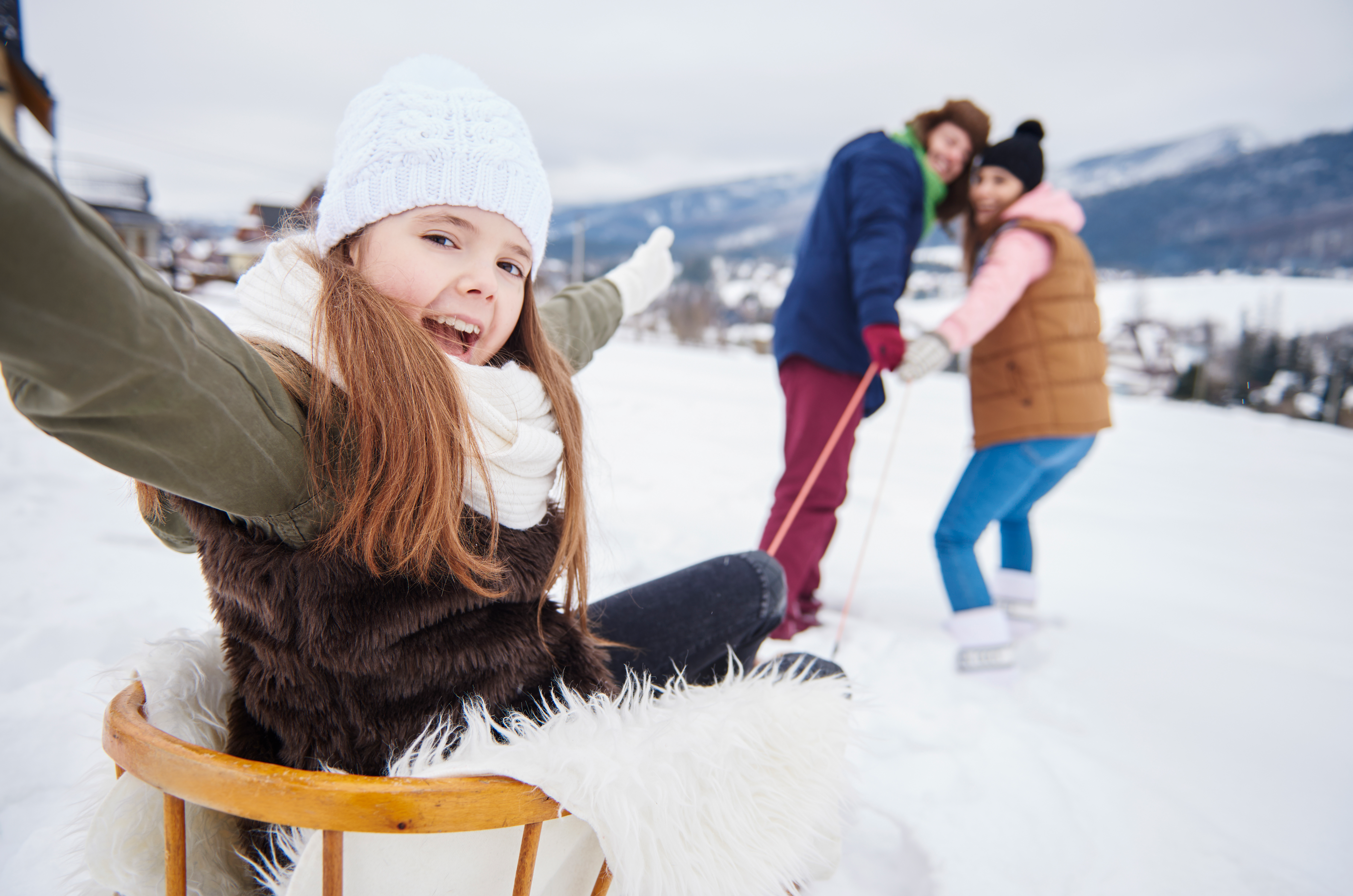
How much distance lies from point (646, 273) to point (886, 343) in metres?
0.80

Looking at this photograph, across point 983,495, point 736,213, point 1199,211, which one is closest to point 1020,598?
point 983,495

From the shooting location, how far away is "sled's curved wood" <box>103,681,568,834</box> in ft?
1.86

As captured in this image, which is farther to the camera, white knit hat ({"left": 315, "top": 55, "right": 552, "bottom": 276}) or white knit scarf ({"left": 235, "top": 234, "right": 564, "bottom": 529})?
white knit hat ({"left": 315, "top": 55, "right": 552, "bottom": 276})

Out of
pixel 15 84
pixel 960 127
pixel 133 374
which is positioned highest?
pixel 15 84

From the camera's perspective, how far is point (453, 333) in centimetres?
98

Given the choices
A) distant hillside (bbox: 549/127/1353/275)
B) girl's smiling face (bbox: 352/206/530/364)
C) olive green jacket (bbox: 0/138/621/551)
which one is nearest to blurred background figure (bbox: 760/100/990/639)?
girl's smiling face (bbox: 352/206/530/364)

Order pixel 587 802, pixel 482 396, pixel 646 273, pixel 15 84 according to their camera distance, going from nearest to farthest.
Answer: pixel 587 802 → pixel 482 396 → pixel 646 273 → pixel 15 84

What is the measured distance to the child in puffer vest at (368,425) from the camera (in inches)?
18.1

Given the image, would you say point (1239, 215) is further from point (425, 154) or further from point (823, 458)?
point (425, 154)

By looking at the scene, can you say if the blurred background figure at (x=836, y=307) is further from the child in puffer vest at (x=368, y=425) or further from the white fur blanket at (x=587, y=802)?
the white fur blanket at (x=587, y=802)

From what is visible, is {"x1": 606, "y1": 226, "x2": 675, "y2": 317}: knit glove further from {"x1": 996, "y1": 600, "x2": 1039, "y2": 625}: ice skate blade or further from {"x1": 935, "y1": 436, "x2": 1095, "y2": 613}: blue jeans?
{"x1": 996, "y1": 600, "x2": 1039, "y2": 625}: ice skate blade

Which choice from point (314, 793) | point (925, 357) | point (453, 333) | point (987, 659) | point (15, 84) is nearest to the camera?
point (314, 793)

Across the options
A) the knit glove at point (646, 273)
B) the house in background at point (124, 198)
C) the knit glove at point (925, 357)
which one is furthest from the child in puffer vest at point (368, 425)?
the house in background at point (124, 198)

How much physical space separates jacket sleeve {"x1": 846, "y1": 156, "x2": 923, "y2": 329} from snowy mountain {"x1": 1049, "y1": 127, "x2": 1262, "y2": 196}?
317ft
